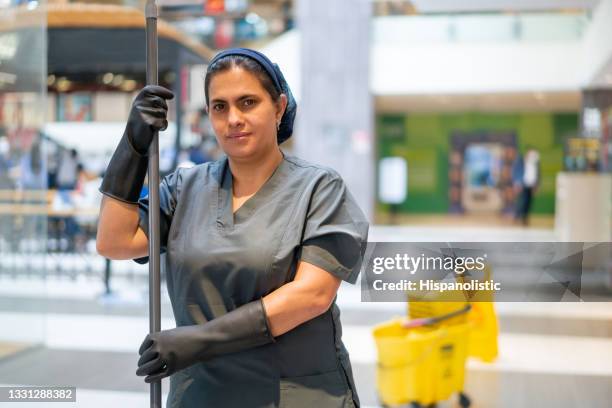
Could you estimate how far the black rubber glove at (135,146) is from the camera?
4.23 feet

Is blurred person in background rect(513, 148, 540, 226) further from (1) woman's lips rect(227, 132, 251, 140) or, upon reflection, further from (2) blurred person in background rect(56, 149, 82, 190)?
(1) woman's lips rect(227, 132, 251, 140)

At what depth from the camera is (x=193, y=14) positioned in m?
2.71

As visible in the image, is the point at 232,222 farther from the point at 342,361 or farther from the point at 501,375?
the point at 501,375

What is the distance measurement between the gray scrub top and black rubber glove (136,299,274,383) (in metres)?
0.08

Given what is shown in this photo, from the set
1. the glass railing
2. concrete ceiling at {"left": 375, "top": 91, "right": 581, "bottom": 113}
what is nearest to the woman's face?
the glass railing

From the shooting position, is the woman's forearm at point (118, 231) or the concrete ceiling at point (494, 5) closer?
the woman's forearm at point (118, 231)

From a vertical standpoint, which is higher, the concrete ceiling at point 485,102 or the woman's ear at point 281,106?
the concrete ceiling at point 485,102

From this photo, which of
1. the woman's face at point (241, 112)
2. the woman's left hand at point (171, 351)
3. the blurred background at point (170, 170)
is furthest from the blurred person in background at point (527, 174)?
the woman's left hand at point (171, 351)

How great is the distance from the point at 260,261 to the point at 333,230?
145 millimetres

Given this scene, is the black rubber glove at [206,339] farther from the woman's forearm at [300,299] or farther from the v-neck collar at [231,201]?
the v-neck collar at [231,201]

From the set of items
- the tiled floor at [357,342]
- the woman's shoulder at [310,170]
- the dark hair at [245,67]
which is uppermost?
the dark hair at [245,67]

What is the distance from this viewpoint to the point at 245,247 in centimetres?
128

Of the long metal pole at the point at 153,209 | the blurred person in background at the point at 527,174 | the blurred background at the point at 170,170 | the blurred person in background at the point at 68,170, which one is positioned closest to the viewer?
the long metal pole at the point at 153,209

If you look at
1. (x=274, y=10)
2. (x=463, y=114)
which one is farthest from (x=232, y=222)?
(x=463, y=114)
